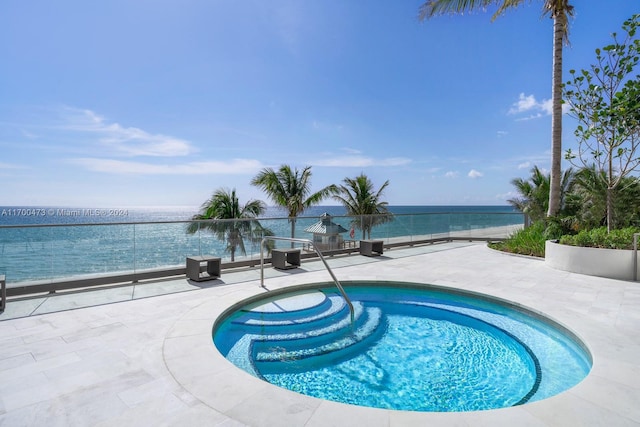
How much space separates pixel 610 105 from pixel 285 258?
29.2 ft

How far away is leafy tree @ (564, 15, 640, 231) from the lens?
25.9 feet

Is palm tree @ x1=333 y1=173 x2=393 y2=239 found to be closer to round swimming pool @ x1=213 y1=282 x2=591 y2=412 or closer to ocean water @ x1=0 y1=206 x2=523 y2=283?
ocean water @ x1=0 y1=206 x2=523 y2=283

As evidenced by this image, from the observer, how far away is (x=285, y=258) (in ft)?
25.7

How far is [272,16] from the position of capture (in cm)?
1095

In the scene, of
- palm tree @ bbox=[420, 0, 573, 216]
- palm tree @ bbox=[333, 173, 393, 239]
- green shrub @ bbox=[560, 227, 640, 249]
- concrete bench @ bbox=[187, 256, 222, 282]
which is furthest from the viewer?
palm tree @ bbox=[333, 173, 393, 239]

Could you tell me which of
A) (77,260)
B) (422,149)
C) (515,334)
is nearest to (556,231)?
(515,334)

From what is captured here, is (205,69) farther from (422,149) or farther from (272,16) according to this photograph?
(422,149)

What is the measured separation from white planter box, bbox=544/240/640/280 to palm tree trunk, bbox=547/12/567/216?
132 inches

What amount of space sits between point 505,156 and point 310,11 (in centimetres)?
2253

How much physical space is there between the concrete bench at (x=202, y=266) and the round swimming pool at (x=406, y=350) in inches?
63.9

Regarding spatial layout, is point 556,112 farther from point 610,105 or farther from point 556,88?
point 610,105

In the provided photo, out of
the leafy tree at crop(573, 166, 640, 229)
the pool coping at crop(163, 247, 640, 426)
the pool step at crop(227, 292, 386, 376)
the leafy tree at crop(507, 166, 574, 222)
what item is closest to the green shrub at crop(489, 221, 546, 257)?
the leafy tree at crop(573, 166, 640, 229)

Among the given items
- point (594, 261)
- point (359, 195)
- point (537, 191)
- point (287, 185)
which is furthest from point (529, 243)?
point (287, 185)

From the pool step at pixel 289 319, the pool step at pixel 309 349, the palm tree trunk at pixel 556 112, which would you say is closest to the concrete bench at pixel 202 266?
the pool step at pixel 289 319
